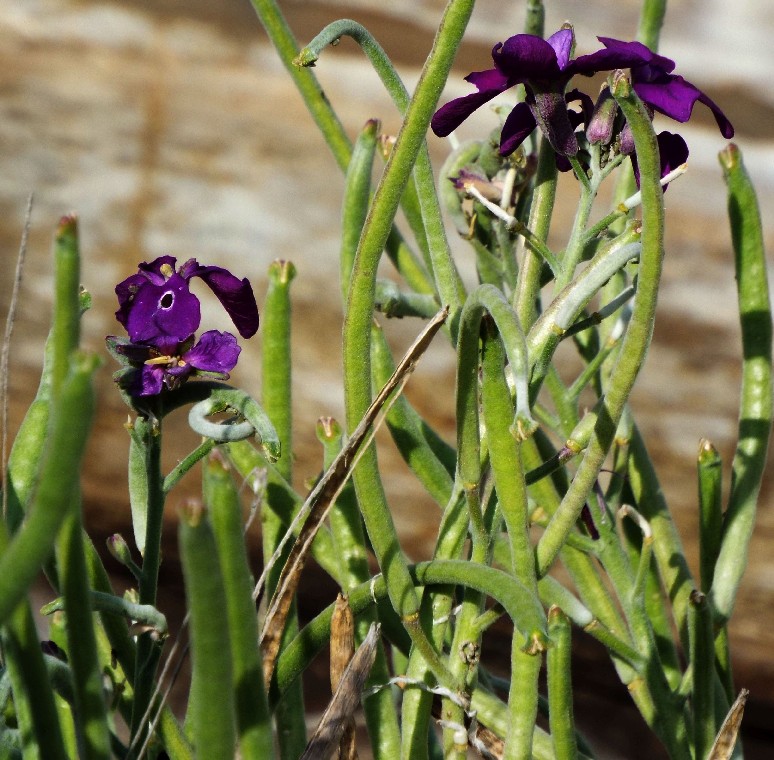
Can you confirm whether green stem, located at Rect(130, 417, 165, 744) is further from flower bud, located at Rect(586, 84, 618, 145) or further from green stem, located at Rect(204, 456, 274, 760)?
flower bud, located at Rect(586, 84, 618, 145)

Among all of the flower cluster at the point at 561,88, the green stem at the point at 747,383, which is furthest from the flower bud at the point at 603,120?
the green stem at the point at 747,383

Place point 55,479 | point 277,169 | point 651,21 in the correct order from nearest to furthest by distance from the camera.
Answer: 1. point 55,479
2. point 651,21
3. point 277,169

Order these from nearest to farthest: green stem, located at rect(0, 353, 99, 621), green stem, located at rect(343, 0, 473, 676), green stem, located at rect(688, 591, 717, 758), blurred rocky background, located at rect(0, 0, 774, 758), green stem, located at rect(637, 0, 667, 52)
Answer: green stem, located at rect(0, 353, 99, 621) < green stem, located at rect(343, 0, 473, 676) < green stem, located at rect(688, 591, 717, 758) < green stem, located at rect(637, 0, 667, 52) < blurred rocky background, located at rect(0, 0, 774, 758)

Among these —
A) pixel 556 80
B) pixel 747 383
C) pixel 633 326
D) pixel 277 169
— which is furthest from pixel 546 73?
pixel 277 169

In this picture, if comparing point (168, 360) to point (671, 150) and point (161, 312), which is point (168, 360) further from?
point (671, 150)

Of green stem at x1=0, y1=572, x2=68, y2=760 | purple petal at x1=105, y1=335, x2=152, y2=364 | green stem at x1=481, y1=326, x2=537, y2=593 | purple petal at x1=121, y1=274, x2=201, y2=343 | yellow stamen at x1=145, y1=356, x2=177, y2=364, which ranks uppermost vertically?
purple petal at x1=121, y1=274, x2=201, y2=343

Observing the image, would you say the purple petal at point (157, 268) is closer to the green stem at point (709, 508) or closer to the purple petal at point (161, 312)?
the purple petal at point (161, 312)

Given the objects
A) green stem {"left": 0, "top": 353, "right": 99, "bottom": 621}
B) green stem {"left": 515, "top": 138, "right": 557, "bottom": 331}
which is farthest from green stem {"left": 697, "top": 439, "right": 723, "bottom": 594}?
green stem {"left": 0, "top": 353, "right": 99, "bottom": 621}
